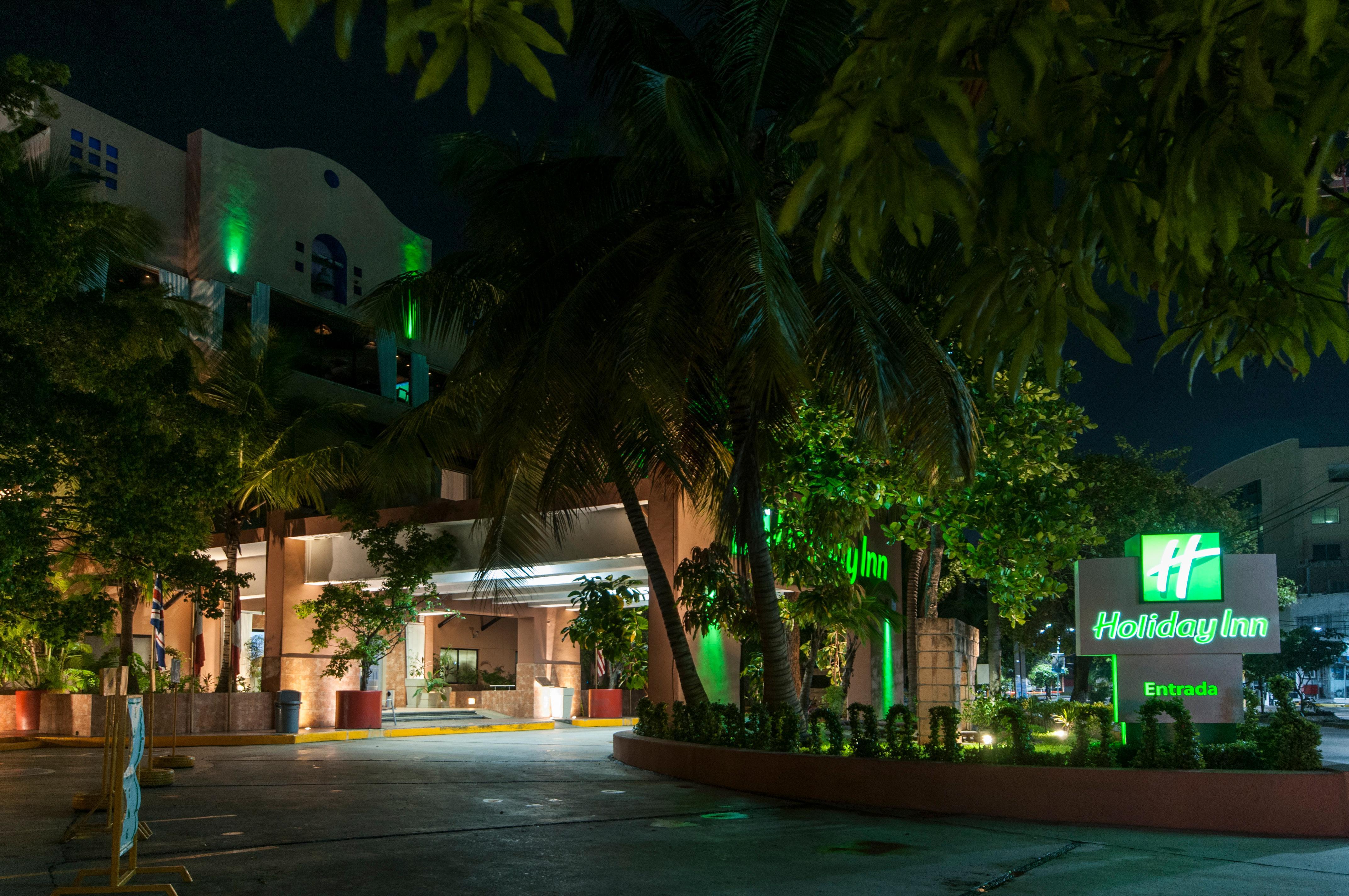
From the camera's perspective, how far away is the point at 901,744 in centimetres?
1239

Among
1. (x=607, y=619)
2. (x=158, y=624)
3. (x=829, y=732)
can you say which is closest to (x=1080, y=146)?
(x=829, y=732)

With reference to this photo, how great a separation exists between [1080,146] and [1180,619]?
1230cm

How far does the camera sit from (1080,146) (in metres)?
3.30

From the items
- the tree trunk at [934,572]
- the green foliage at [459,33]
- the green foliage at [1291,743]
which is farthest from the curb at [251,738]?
the green foliage at [459,33]

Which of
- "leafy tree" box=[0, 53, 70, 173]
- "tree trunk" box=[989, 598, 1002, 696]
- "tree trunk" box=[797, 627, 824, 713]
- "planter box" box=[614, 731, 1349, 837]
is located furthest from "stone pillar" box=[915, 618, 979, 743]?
"tree trunk" box=[989, 598, 1002, 696]

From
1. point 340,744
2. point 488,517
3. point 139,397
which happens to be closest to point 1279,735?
point 488,517

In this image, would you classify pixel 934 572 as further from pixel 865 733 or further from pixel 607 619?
pixel 865 733

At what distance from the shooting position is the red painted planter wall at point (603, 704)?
1275 inches

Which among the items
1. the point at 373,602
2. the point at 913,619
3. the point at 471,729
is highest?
the point at 373,602

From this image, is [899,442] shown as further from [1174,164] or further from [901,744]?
[1174,164]

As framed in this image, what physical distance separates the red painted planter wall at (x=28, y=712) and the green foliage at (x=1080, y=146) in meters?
27.1

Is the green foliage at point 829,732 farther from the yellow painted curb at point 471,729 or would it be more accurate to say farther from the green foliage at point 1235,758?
the yellow painted curb at point 471,729

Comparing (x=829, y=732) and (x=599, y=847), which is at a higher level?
(x=829, y=732)

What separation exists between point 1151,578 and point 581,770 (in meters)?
8.13
